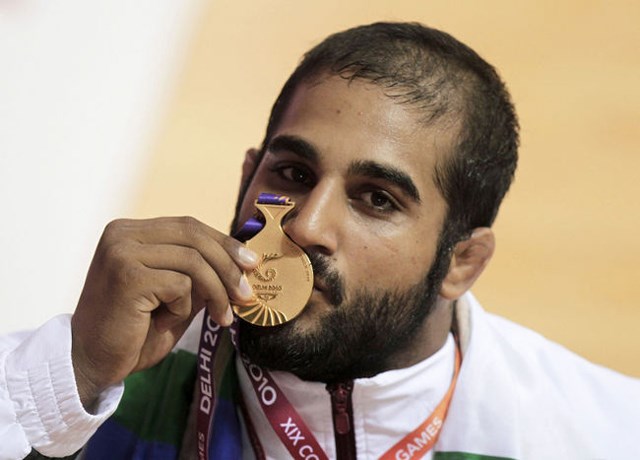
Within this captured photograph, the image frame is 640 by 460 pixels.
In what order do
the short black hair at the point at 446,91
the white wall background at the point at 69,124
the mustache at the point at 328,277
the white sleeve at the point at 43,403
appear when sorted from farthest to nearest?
the white wall background at the point at 69,124 < the short black hair at the point at 446,91 < the mustache at the point at 328,277 < the white sleeve at the point at 43,403

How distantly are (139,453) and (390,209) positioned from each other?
0.73m

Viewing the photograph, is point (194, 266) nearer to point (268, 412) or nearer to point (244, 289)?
point (244, 289)

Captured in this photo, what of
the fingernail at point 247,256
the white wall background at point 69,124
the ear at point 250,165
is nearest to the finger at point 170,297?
the fingernail at point 247,256

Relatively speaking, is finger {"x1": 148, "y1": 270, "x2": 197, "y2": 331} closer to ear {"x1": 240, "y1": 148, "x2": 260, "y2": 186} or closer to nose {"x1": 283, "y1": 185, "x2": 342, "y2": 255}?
nose {"x1": 283, "y1": 185, "x2": 342, "y2": 255}

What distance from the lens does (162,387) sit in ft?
7.64

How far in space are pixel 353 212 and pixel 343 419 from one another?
0.44m

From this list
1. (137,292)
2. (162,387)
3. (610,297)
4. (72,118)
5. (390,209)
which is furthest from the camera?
(72,118)

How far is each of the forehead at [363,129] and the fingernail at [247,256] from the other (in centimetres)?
27

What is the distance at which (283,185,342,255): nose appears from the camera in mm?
1991

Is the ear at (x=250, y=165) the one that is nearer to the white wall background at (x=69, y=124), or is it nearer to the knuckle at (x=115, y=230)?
the knuckle at (x=115, y=230)

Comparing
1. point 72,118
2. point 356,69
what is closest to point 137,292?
→ point 356,69

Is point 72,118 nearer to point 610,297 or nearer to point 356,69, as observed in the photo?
point 610,297

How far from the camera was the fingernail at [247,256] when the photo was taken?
1934 mm

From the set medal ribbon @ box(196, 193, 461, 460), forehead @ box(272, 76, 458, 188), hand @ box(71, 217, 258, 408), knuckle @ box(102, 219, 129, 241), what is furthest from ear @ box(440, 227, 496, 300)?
knuckle @ box(102, 219, 129, 241)
